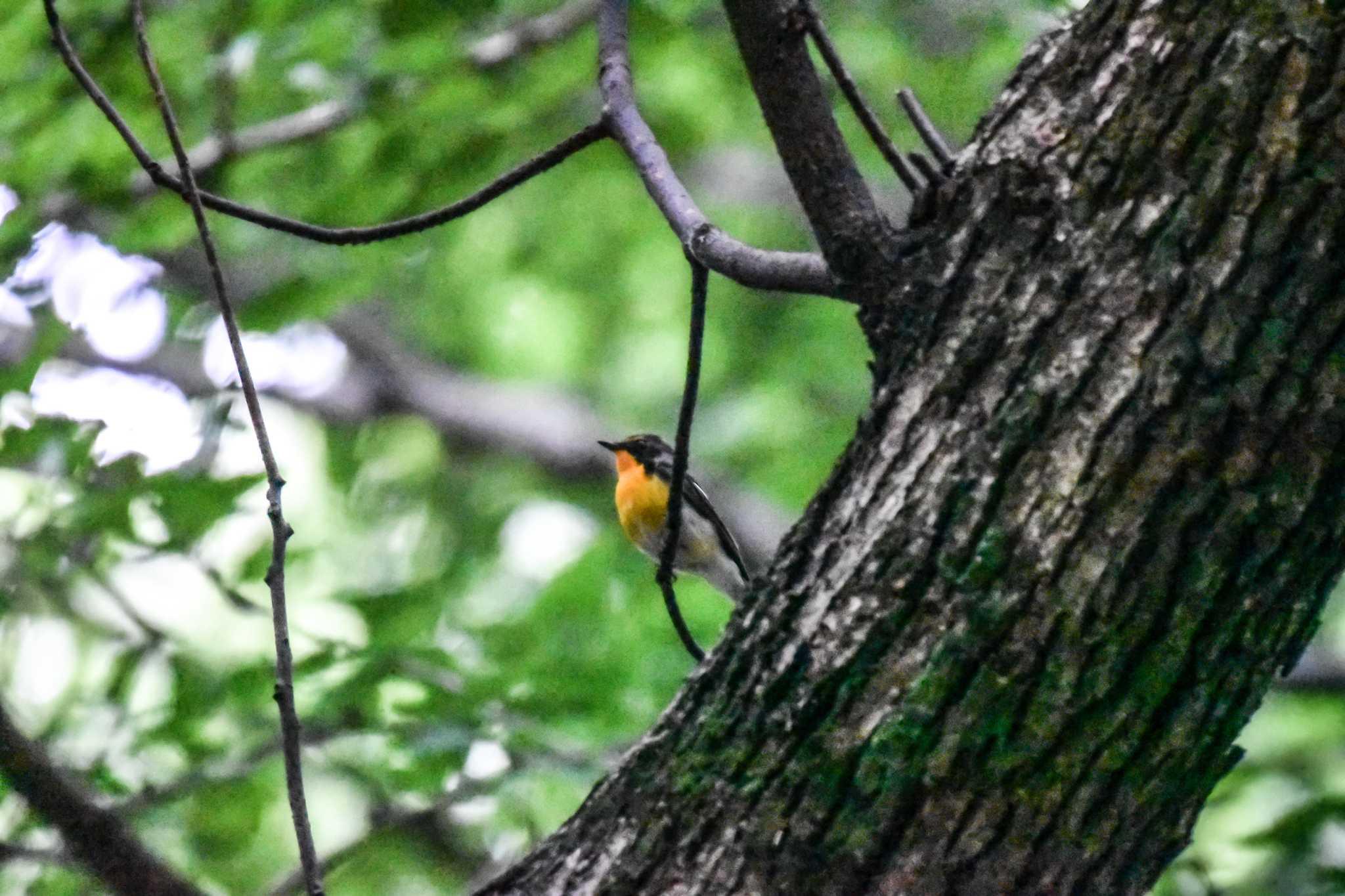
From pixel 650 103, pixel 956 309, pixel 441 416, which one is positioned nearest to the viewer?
pixel 956 309

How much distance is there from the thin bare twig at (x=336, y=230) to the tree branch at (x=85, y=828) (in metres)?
0.89

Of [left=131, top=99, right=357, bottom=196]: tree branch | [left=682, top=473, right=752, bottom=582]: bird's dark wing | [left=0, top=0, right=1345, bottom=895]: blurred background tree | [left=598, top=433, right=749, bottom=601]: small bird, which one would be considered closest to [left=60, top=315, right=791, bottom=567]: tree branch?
[left=0, top=0, right=1345, bottom=895]: blurred background tree

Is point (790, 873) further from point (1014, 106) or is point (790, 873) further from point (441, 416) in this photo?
point (441, 416)

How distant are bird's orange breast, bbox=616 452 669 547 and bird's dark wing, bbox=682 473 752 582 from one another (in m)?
0.12

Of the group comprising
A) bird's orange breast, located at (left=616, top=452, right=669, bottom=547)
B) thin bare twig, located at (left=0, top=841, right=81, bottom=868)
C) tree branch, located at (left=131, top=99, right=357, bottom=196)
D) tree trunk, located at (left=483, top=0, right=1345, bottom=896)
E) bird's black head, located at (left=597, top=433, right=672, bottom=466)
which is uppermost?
tree branch, located at (left=131, top=99, right=357, bottom=196)

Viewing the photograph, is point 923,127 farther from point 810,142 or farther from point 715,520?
point 715,520

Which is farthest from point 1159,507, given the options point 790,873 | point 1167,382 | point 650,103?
point 650,103

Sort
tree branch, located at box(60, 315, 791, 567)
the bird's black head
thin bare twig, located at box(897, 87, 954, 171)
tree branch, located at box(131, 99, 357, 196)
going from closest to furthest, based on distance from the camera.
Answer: thin bare twig, located at box(897, 87, 954, 171), tree branch, located at box(131, 99, 357, 196), the bird's black head, tree branch, located at box(60, 315, 791, 567)

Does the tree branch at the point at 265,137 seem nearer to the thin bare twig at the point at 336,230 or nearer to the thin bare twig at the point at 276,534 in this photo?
the thin bare twig at the point at 336,230

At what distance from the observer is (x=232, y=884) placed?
5000mm

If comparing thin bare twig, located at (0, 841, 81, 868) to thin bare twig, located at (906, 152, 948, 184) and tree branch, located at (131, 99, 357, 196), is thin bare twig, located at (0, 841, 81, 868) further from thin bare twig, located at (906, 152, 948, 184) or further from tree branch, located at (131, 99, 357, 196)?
tree branch, located at (131, 99, 357, 196)

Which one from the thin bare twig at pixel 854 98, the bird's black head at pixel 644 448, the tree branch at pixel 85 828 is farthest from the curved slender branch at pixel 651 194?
the bird's black head at pixel 644 448

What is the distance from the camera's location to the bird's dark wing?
5.40 m

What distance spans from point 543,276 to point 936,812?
23.5ft
